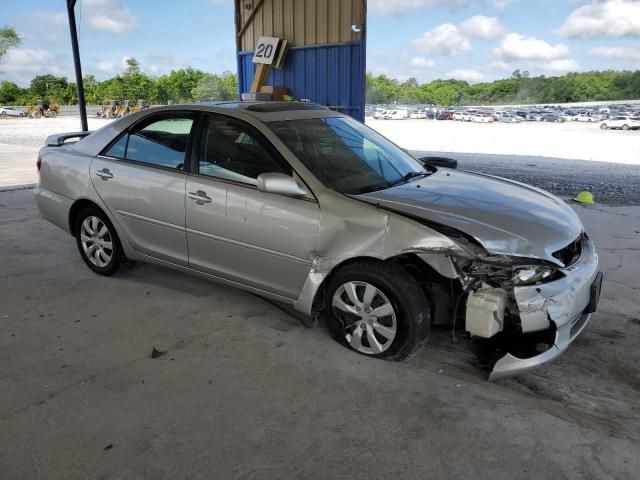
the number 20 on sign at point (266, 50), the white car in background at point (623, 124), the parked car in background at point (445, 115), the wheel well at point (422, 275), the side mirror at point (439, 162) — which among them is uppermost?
the parked car in background at point (445, 115)

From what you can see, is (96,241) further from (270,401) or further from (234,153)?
(270,401)

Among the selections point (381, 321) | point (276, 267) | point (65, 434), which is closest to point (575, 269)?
point (381, 321)

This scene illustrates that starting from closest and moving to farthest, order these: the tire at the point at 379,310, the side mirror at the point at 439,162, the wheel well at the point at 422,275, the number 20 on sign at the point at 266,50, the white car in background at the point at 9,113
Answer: the tire at the point at 379,310 < the wheel well at the point at 422,275 < the side mirror at the point at 439,162 < the number 20 on sign at the point at 266,50 < the white car in background at the point at 9,113

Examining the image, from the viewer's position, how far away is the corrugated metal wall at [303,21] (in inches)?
330

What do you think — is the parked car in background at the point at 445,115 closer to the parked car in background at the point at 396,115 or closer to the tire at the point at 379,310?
the parked car in background at the point at 396,115

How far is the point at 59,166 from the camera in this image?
174 inches

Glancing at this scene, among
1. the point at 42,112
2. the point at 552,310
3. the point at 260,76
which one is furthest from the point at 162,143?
the point at 42,112

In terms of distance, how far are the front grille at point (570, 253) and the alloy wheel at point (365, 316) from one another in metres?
0.99

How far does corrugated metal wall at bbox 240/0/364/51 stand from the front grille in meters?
6.26

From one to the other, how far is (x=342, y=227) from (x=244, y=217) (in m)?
0.72

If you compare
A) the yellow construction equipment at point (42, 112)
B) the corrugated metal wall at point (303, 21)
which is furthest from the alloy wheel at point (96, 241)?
the yellow construction equipment at point (42, 112)

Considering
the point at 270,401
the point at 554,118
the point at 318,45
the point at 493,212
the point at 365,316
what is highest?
the point at 554,118

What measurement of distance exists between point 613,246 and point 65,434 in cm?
530

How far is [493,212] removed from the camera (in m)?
3.02
